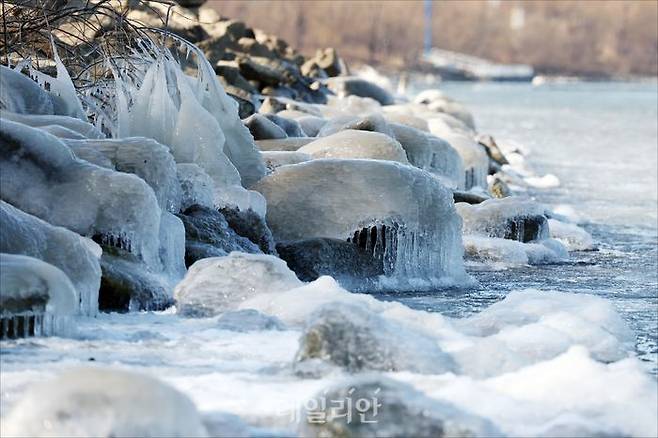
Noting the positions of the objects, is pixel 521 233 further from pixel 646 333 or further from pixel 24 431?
pixel 24 431

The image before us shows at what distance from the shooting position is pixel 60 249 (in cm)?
542

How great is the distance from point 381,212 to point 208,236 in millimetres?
1009

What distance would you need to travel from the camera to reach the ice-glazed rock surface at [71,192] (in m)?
6.01

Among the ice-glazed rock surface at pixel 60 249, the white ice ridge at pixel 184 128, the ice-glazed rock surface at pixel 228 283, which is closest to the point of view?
A: the ice-glazed rock surface at pixel 60 249

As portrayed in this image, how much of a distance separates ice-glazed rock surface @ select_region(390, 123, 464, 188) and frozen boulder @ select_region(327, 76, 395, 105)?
11.9 meters

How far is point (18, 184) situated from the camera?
19.7 ft

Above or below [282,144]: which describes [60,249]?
below

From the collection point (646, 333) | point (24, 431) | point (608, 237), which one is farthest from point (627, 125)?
point (24, 431)

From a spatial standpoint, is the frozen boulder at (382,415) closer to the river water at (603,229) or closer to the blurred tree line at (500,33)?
the river water at (603,229)

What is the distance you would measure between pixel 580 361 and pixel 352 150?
483cm

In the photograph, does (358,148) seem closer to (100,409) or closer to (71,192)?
(71,192)

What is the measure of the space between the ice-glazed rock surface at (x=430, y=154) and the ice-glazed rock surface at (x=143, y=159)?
452 centimetres

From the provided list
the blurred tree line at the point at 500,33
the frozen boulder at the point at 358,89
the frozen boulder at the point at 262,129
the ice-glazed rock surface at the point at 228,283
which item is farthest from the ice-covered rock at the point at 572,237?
the blurred tree line at the point at 500,33

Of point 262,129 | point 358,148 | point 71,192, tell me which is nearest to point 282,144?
point 262,129
